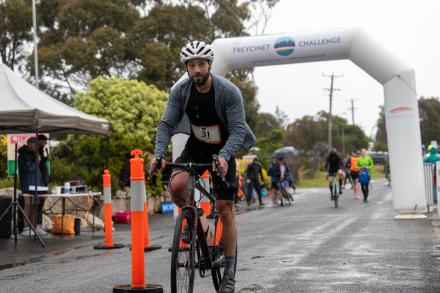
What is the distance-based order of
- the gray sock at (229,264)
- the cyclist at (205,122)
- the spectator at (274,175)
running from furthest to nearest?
the spectator at (274,175) < the gray sock at (229,264) < the cyclist at (205,122)

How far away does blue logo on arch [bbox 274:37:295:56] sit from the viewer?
19.0 meters

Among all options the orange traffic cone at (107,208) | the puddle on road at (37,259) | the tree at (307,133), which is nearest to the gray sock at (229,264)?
the puddle on road at (37,259)

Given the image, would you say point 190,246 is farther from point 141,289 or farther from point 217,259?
point 141,289

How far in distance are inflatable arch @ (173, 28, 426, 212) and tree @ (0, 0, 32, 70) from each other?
997 inches

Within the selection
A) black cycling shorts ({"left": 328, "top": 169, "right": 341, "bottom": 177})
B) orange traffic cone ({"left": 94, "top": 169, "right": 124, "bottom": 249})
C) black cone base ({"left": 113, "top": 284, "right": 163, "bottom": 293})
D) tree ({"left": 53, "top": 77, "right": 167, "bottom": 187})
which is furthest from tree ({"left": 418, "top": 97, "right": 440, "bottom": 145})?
black cone base ({"left": 113, "top": 284, "right": 163, "bottom": 293})

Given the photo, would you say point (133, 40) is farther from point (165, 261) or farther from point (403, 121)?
point (165, 261)

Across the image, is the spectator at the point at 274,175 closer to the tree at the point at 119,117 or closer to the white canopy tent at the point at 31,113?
the tree at the point at 119,117

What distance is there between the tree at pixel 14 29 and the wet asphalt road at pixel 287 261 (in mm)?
29289

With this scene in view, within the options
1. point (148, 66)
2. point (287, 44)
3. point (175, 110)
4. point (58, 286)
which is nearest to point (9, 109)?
point (58, 286)

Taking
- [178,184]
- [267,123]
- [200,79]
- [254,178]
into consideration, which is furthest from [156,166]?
[267,123]

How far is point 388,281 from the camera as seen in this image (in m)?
7.40

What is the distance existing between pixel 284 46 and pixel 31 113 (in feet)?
26.9

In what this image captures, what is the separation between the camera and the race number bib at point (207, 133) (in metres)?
6.31

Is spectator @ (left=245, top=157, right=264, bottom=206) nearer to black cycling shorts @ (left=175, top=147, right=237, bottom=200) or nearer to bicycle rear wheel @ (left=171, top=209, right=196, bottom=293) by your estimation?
black cycling shorts @ (left=175, top=147, right=237, bottom=200)
